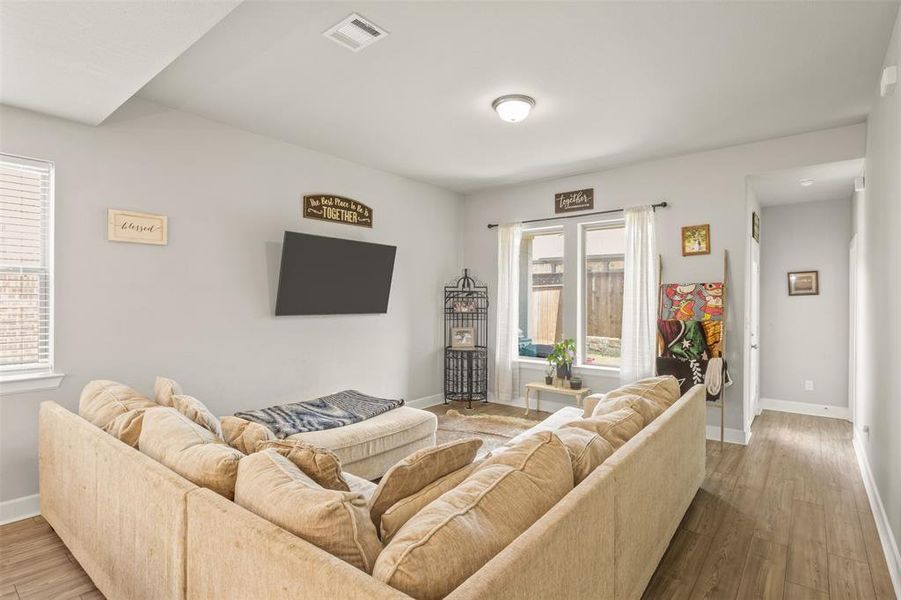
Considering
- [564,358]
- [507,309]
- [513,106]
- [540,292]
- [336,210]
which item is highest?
[513,106]

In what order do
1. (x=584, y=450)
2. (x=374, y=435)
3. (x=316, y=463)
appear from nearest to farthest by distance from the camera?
(x=316, y=463) < (x=584, y=450) < (x=374, y=435)

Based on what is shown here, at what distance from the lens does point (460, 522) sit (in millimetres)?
1102

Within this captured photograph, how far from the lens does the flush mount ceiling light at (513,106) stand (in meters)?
3.16

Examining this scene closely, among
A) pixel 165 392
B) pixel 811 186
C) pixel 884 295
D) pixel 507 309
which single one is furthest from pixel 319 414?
pixel 811 186

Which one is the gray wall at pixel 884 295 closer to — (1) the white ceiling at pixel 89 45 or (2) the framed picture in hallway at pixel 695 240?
(2) the framed picture in hallway at pixel 695 240

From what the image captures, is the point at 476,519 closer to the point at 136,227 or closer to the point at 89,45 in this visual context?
the point at 89,45

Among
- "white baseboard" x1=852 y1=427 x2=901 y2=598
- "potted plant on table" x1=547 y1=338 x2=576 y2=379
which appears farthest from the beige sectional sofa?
"potted plant on table" x1=547 y1=338 x2=576 y2=379

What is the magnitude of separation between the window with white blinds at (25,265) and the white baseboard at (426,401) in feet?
11.2

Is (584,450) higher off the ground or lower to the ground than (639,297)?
lower

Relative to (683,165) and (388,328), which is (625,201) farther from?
(388,328)

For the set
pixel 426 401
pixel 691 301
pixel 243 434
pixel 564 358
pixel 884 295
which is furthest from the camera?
pixel 426 401

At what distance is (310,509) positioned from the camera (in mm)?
1138

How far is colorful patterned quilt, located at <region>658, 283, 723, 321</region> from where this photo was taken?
14.0 feet

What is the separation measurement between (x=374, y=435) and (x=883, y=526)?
117 inches
